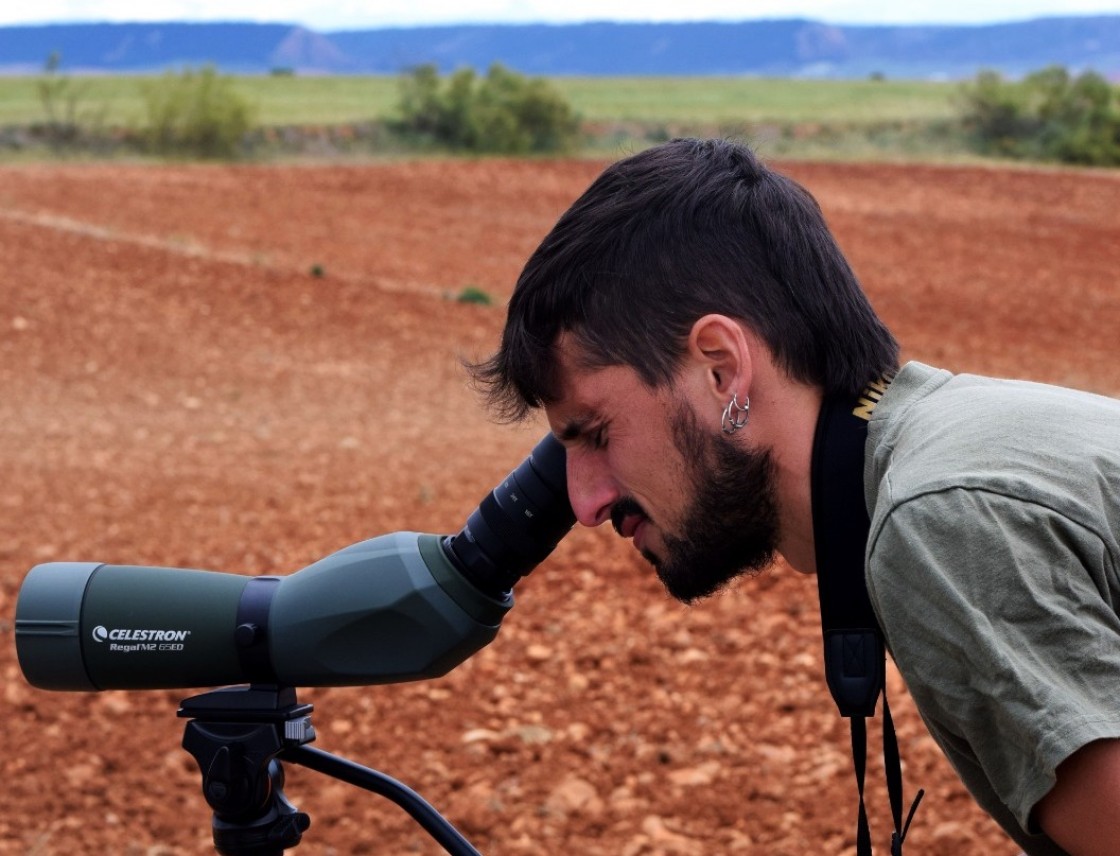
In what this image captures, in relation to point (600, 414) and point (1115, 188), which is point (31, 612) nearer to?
point (600, 414)

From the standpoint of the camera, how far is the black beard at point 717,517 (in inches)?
68.6

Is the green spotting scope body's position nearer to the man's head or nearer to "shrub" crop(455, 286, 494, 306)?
the man's head

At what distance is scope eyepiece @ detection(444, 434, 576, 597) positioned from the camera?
2068 mm

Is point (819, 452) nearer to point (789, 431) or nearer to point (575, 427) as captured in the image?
point (789, 431)

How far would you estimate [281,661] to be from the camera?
2057 millimetres

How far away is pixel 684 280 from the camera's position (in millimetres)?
1787

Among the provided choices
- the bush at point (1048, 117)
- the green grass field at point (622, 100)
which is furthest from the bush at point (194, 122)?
the bush at point (1048, 117)

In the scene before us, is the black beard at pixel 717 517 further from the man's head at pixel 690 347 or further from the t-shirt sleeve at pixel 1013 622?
the t-shirt sleeve at pixel 1013 622

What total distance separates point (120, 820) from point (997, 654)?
2.76m

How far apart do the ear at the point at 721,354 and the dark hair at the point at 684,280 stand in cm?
4

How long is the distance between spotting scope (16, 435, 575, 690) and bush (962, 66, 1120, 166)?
30654mm

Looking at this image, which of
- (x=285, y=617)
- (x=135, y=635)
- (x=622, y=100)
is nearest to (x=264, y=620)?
(x=285, y=617)

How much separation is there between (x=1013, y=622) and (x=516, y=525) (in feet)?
2.94

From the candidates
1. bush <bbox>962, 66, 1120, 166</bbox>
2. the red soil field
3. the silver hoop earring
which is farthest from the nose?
bush <bbox>962, 66, 1120, 166</bbox>
